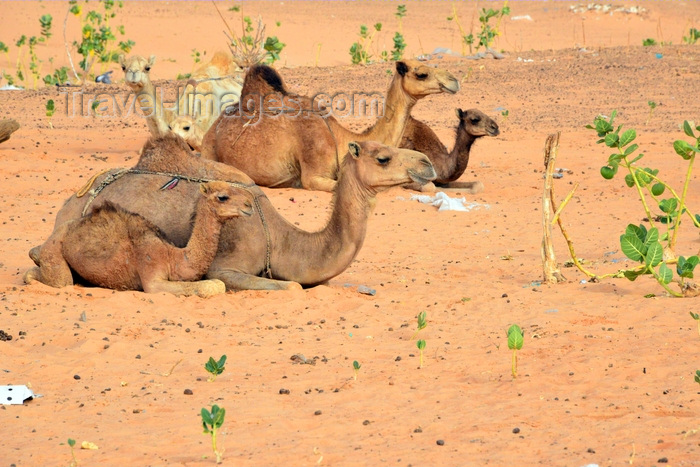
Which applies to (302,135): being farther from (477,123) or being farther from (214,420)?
(214,420)

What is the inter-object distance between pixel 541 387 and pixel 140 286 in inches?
128

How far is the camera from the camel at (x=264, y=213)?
741 cm

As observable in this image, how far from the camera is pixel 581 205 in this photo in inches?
462

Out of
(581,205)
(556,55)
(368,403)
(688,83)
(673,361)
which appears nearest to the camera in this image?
(368,403)

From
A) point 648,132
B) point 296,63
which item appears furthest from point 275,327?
point 296,63

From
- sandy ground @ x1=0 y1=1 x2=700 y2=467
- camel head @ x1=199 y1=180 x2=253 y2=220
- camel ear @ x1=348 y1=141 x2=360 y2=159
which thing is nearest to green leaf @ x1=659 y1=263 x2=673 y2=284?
sandy ground @ x1=0 y1=1 x2=700 y2=467

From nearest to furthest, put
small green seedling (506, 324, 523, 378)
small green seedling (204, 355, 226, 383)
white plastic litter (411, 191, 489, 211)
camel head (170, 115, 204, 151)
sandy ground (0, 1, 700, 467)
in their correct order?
sandy ground (0, 1, 700, 467)
small green seedling (204, 355, 226, 383)
small green seedling (506, 324, 523, 378)
white plastic litter (411, 191, 489, 211)
camel head (170, 115, 204, 151)

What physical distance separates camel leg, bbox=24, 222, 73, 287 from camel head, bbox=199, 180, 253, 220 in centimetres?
114

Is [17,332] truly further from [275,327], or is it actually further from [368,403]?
[368,403]

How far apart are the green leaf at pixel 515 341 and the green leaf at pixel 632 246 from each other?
176cm

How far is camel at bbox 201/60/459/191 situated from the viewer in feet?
39.2

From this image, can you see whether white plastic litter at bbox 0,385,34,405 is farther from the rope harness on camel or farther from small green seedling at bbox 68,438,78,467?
the rope harness on camel

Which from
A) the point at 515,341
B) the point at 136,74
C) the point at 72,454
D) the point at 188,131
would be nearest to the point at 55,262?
the point at 72,454

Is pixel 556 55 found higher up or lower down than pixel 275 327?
higher up
